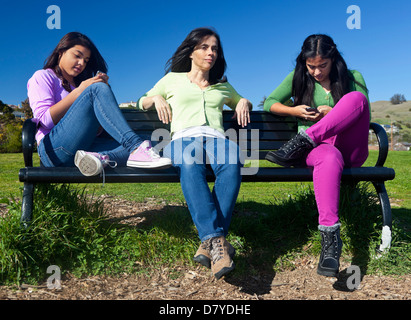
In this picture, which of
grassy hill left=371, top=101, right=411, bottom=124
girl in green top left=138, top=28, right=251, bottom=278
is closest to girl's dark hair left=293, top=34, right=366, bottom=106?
girl in green top left=138, top=28, right=251, bottom=278

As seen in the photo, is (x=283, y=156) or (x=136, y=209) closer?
(x=283, y=156)

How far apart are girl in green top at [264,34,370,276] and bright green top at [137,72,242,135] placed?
425 mm

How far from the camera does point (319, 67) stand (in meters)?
3.08

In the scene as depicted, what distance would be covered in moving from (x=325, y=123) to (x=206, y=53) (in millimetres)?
1071

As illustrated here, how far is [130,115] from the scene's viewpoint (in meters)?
3.36

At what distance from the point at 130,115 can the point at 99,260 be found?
1.26 meters

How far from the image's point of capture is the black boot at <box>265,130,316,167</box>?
273 cm

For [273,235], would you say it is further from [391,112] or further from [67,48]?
[391,112]

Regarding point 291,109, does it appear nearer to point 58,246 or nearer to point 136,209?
point 136,209

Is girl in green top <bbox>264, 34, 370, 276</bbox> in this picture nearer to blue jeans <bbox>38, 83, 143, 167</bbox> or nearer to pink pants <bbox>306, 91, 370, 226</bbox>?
pink pants <bbox>306, 91, 370, 226</bbox>

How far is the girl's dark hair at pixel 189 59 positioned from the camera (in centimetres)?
316

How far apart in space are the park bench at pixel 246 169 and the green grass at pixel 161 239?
0.14 m

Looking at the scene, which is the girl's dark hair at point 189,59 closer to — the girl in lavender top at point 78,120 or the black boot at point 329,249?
the girl in lavender top at point 78,120

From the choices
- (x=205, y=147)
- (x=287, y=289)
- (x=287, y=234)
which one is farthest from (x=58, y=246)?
(x=287, y=234)
